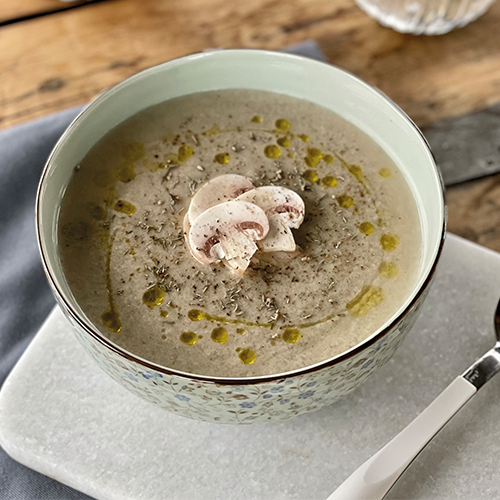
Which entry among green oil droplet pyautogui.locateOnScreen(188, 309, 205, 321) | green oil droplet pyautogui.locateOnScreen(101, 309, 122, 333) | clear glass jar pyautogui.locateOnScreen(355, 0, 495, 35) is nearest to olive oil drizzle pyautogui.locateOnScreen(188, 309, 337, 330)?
green oil droplet pyautogui.locateOnScreen(188, 309, 205, 321)

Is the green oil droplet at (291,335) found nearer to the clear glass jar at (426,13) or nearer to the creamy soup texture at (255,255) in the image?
Answer: the creamy soup texture at (255,255)

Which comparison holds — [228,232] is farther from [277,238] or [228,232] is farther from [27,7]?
[27,7]

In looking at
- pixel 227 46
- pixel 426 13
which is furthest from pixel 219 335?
pixel 426 13

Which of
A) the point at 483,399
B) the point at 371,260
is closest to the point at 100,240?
the point at 371,260

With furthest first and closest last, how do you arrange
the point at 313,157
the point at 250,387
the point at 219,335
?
the point at 313,157
the point at 219,335
the point at 250,387

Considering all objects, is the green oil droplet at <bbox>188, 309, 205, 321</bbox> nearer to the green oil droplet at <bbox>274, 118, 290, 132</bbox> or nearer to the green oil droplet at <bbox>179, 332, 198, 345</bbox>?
the green oil droplet at <bbox>179, 332, 198, 345</bbox>

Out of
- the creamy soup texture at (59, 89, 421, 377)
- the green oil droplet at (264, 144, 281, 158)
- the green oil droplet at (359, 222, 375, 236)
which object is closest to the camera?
the creamy soup texture at (59, 89, 421, 377)
